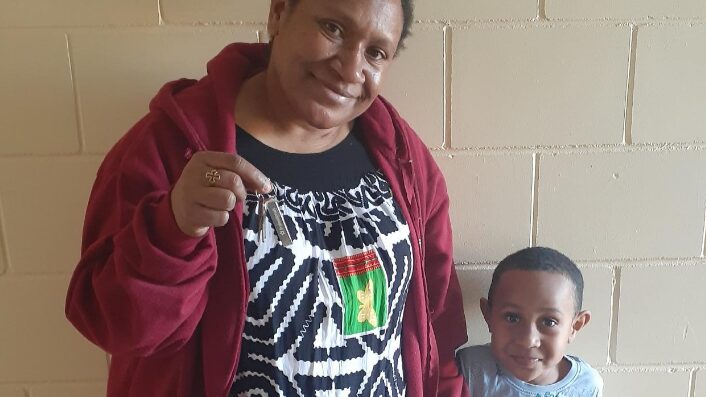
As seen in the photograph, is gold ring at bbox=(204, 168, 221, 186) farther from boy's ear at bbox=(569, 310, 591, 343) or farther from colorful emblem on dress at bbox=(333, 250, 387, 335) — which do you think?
boy's ear at bbox=(569, 310, 591, 343)

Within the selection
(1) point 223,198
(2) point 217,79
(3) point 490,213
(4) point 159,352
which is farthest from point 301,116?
(3) point 490,213

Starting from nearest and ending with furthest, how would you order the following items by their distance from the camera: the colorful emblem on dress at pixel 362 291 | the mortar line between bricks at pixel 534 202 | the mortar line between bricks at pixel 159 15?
1. the colorful emblem on dress at pixel 362 291
2. the mortar line between bricks at pixel 159 15
3. the mortar line between bricks at pixel 534 202

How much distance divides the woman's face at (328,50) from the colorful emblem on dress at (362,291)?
0.19 m

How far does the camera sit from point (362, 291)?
871 mm

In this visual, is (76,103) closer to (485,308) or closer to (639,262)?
(485,308)

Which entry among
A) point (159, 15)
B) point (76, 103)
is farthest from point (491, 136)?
point (76, 103)

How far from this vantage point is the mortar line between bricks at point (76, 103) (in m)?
1.04

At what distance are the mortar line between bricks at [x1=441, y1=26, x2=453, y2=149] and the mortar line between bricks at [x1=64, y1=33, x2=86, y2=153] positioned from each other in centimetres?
62

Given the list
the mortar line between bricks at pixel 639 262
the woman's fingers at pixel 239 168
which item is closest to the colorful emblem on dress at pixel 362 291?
the woman's fingers at pixel 239 168

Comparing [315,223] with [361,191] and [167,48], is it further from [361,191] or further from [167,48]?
[167,48]

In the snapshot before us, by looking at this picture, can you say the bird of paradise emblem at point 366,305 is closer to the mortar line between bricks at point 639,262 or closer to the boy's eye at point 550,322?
the boy's eye at point 550,322

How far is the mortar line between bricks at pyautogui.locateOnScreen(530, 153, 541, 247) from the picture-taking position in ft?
3.79

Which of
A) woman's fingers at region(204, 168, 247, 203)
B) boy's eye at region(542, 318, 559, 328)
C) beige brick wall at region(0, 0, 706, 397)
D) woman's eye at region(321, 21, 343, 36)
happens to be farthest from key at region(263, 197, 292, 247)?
boy's eye at region(542, 318, 559, 328)

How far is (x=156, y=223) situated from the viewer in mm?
692
